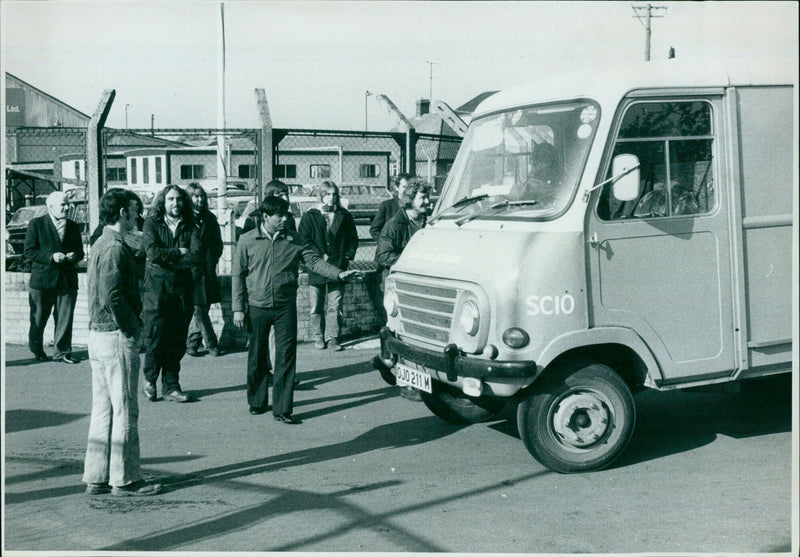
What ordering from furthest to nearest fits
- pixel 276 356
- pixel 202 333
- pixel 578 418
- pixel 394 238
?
pixel 202 333
pixel 394 238
pixel 276 356
pixel 578 418

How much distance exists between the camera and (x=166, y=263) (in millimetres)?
9109

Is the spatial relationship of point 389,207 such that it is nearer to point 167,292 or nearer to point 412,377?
point 167,292

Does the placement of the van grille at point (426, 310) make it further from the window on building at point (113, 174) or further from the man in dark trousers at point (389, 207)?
the window on building at point (113, 174)

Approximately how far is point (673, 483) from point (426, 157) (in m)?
8.26

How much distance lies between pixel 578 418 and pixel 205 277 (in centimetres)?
538

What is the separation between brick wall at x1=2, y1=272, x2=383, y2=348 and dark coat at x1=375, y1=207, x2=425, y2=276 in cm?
249

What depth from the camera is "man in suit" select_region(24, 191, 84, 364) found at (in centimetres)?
1089

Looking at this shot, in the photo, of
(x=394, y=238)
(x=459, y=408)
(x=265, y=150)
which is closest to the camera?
(x=459, y=408)

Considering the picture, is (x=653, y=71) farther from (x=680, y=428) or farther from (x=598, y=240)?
(x=680, y=428)

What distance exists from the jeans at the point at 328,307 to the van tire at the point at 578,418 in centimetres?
528

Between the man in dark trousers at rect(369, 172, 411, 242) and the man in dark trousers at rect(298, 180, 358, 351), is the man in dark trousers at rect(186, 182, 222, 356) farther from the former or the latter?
the man in dark trousers at rect(369, 172, 411, 242)

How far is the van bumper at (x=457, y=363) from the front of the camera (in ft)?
21.1

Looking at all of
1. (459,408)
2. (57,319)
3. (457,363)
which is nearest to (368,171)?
(57,319)

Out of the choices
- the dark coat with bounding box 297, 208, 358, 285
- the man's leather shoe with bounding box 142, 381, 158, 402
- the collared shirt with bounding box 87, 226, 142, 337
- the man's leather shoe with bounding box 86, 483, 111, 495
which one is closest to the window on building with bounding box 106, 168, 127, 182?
the dark coat with bounding box 297, 208, 358, 285
